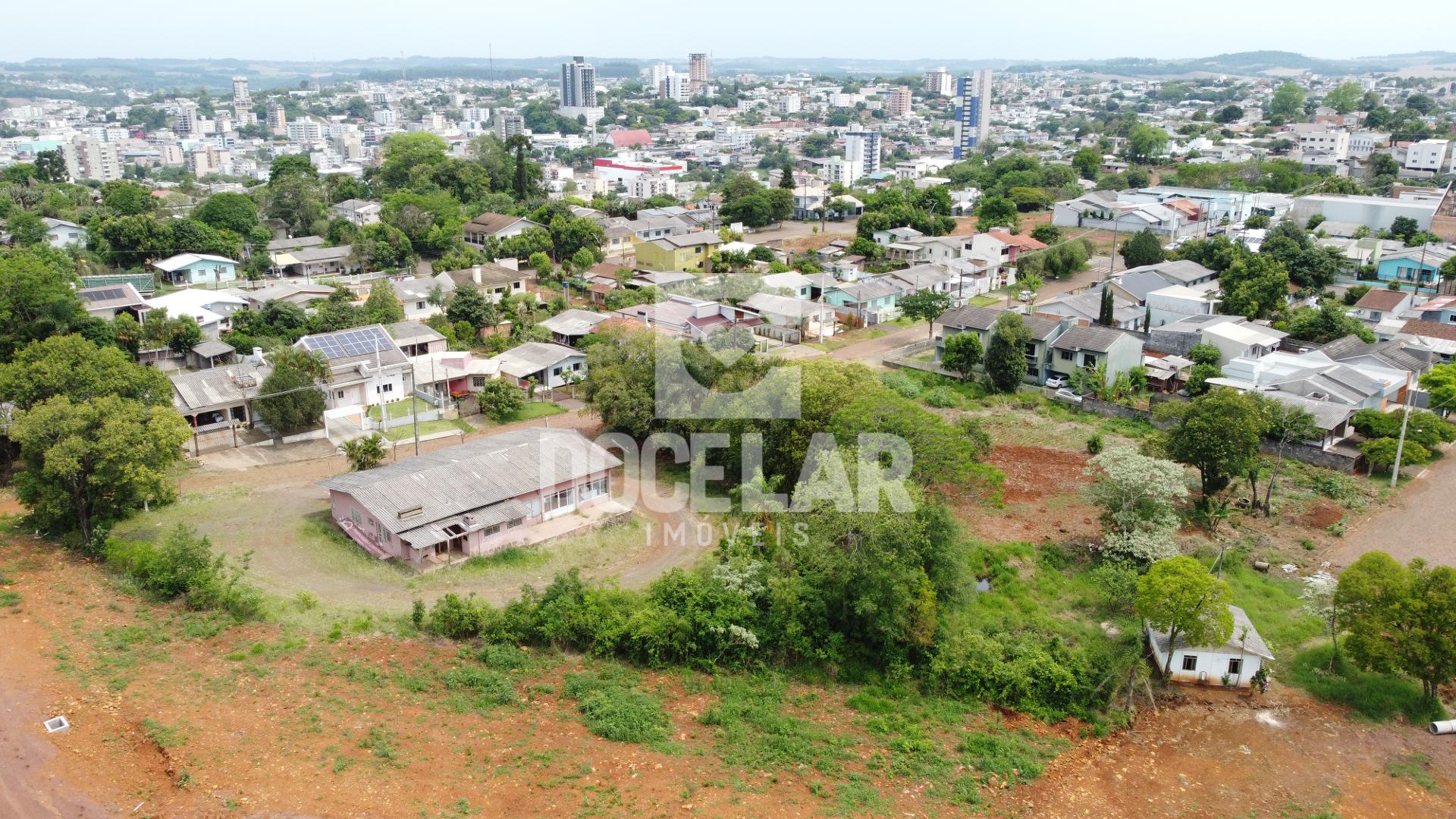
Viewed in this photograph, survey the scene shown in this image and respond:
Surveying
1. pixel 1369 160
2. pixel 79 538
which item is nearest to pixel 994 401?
pixel 79 538

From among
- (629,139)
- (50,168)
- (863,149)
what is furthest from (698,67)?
(50,168)

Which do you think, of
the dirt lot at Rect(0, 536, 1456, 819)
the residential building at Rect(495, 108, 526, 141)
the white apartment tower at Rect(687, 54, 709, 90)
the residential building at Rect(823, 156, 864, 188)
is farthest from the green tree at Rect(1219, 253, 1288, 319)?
the white apartment tower at Rect(687, 54, 709, 90)

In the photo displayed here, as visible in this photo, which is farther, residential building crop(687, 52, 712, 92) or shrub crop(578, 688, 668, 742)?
residential building crop(687, 52, 712, 92)

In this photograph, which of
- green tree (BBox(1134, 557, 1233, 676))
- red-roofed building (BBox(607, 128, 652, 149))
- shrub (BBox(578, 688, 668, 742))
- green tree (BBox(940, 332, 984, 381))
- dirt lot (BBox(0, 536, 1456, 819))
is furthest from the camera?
red-roofed building (BBox(607, 128, 652, 149))

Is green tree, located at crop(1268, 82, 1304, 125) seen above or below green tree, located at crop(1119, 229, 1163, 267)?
above

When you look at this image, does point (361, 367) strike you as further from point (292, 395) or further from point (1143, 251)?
point (1143, 251)

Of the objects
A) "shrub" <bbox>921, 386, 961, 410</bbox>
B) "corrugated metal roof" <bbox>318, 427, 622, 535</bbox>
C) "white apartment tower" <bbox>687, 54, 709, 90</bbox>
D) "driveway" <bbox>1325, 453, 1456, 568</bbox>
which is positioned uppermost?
"white apartment tower" <bbox>687, 54, 709, 90</bbox>

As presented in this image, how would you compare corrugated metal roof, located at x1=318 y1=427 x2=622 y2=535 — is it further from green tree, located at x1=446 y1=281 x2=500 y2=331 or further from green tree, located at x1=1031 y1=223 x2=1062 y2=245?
green tree, located at x1=1031 y1=223 x2=1062 y2=245

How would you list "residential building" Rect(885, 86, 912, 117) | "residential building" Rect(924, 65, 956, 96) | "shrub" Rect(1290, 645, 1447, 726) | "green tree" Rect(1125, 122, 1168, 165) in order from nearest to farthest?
"shrub" Rect(1290, 645, 1447, 726) → "green tree" Rect(1125, 122, 1168, 165) → "residential building" Rect(885, 86, 912, 117) → "residential building" Rect(924, 65, 956, 96)
